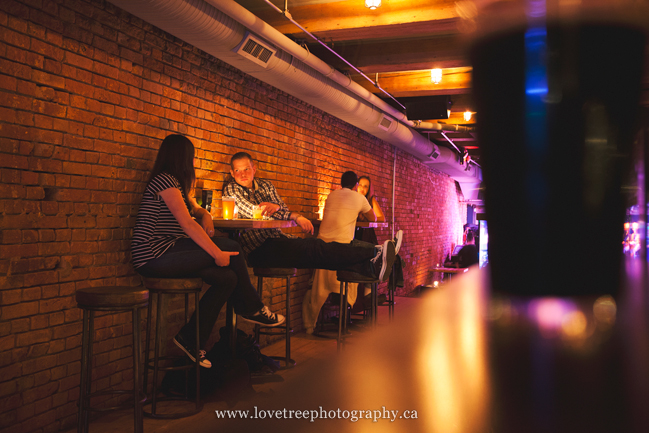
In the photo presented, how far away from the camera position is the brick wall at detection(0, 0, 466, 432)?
1.79 meters

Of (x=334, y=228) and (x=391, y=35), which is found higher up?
(x=391, y=35)

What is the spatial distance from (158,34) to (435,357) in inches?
111

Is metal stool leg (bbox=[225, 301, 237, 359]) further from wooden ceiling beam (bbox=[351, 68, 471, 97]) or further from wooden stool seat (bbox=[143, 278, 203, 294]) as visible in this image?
wooden ceiling beam (bbox=[351, 68, 471, 97])

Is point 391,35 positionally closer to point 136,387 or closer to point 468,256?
point 136,387

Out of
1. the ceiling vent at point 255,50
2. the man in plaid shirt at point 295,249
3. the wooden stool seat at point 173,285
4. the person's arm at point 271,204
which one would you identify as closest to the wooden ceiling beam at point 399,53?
the ceiling vent at point 255,50

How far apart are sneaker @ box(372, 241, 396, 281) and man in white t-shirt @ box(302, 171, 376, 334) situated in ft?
3.20

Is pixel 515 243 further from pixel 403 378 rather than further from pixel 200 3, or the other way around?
pixel 200 3

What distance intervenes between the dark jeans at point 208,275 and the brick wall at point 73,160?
0.42m

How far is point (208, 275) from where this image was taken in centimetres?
211

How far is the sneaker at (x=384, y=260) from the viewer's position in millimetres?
2881

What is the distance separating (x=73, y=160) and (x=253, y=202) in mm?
1251

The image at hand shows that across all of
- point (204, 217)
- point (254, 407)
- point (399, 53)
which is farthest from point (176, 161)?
point (399, 53)

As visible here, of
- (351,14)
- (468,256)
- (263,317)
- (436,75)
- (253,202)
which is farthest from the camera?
(468,256)

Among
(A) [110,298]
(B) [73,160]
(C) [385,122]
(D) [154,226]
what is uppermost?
(C) [385,122]
